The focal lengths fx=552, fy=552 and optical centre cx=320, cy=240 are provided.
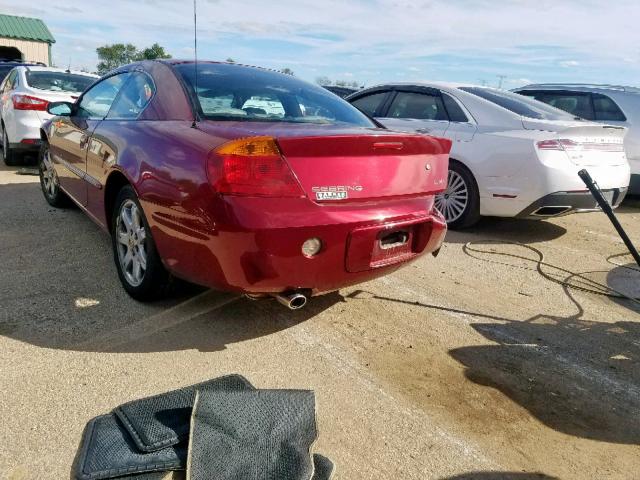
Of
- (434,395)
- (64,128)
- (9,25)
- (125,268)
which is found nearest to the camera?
(434,395)

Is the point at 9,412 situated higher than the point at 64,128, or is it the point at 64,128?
the point at 64,128

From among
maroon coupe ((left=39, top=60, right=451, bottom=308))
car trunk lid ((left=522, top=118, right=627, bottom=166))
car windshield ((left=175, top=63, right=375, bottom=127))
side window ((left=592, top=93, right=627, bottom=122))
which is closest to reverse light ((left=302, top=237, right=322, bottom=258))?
maroon coupe ((left=39, top=60, right=451, bottom=308))

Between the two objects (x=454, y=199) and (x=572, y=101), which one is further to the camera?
(x=572, y=101)

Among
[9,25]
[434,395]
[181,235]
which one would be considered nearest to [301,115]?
[181,235]

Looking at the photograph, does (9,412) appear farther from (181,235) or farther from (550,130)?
(550,130)

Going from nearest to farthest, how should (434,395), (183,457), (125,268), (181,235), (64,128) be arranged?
1. (183,457)
2. (434,395)
3. (181,235)
4. (125,268)
5. (64,128)

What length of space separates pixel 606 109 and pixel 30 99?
7998 millimetres

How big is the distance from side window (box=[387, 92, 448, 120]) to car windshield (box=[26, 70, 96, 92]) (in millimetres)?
4838

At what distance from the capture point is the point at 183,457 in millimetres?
2119

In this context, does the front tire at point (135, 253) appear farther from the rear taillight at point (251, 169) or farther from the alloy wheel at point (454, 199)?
the alloy wheel at point (454, 199)

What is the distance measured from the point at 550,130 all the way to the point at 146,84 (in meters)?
3.72

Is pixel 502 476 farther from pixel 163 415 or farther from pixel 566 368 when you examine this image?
pixel 163 415

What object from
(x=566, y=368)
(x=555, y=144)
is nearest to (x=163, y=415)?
(x=566, y=368)

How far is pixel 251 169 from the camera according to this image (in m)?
2.60
